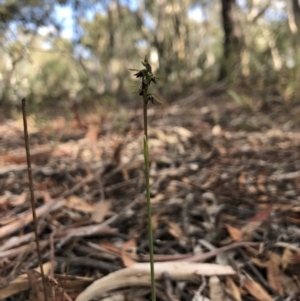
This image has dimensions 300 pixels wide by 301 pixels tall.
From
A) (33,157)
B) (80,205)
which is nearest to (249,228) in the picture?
(80,205)

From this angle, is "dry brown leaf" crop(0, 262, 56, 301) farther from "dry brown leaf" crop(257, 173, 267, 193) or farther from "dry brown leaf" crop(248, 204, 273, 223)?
"dry brown leaf" crop(257, 173, 267, 193)

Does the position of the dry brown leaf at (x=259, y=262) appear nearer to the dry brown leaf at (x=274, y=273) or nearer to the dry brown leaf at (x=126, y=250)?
the dry brown leaf at (x=274, y=273)

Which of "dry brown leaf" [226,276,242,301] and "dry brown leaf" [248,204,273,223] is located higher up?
"dry brown leaf" [248,204,273,223]

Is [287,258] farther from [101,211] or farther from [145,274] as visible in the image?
[101,211]

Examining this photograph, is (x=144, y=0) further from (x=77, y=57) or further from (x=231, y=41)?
(x=77, y=57)

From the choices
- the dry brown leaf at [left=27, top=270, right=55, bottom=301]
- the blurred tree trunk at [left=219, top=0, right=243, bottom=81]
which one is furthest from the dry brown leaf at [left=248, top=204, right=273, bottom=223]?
the blurred tree trunk at [left=219, top=0, right=243, bottom=81]

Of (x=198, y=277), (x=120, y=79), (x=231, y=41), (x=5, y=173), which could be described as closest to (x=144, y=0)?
(x=120, y=79)

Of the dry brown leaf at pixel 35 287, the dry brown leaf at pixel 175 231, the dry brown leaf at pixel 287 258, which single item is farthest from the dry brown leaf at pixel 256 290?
the dry brown leaf at pixel 35 287

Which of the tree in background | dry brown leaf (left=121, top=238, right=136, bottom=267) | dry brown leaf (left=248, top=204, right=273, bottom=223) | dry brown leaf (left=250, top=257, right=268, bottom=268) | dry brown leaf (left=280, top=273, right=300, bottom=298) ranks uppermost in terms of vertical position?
the tree in background
